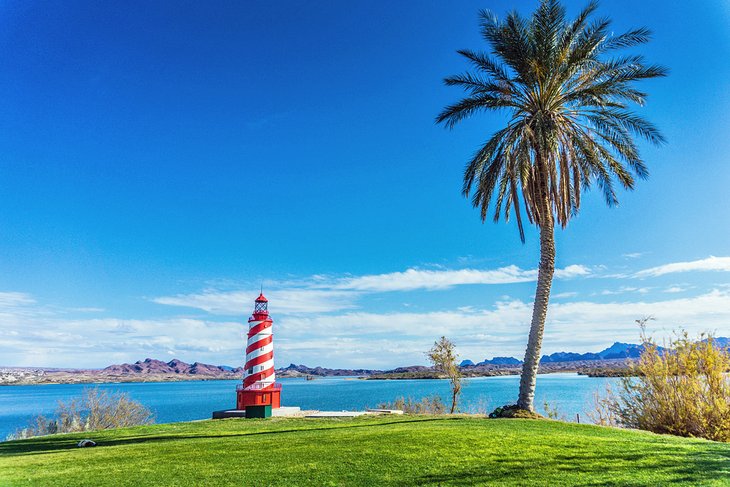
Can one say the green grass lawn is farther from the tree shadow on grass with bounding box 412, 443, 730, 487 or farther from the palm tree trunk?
the palm tree trunk

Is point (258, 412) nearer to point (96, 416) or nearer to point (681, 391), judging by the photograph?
point (96, 416)

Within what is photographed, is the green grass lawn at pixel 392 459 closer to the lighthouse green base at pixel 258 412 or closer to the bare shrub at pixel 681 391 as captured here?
the bare shrub at pixel 681 391

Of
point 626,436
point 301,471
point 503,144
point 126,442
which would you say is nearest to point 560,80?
point 503,144

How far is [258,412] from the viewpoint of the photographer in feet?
61.5

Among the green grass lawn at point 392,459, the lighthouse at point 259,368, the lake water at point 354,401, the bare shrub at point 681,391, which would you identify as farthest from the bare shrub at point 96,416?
the bare shrub at point 681,391

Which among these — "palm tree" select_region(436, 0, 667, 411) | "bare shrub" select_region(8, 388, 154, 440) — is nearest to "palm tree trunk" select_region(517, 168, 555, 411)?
"palm tree" select_region(436, 0, 667, 411)

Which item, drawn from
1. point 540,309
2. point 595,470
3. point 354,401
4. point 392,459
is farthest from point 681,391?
point 354,401

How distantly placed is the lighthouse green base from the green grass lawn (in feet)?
19.6

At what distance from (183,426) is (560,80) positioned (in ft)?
58.1

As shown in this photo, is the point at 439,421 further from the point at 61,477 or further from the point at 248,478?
the point at 61,477

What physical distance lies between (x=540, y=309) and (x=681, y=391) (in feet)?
15.1

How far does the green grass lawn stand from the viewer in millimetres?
7516

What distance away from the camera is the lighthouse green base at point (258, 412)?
18703 mm

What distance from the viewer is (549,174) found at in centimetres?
1736
